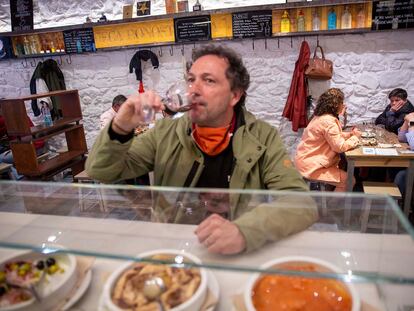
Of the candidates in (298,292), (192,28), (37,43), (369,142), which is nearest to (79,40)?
(37,43)

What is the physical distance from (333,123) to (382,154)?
20.5 inches

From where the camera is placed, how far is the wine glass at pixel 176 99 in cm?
137

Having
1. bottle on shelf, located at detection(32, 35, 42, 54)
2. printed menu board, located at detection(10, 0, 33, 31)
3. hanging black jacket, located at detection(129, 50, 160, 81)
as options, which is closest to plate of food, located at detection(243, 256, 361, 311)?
hanging black jacket, located at detection(129, 50, 160, 81)

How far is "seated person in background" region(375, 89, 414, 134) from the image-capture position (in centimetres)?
392

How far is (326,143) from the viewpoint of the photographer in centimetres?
340

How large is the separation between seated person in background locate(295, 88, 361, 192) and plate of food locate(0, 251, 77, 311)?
9.36 feet

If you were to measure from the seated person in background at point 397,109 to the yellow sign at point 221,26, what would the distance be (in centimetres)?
212

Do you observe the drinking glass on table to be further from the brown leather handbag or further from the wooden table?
the brown leather handbag

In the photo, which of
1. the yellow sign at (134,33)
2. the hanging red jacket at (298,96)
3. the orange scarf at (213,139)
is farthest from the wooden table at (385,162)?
the yellow sign at (134,33)

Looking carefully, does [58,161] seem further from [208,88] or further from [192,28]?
[208,88]

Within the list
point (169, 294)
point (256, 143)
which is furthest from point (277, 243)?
point (256, 143)

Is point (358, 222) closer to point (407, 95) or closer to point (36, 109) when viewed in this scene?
point (407, 95)

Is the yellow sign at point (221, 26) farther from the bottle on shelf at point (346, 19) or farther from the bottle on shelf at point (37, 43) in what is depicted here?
the bottle on shelf at point (37, 43)

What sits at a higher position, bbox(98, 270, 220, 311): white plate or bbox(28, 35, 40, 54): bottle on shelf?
bbox(28, 35, 40, 54): bottle on shelf
